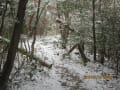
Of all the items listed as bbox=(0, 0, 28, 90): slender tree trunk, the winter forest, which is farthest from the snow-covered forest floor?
bbox=(0, 0, 28, 90): slender tree trunk

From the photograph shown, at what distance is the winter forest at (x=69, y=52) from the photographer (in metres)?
8.66

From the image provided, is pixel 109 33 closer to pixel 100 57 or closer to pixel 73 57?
pixel 100 57

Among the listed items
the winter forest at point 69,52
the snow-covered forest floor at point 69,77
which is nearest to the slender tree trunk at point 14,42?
the winter forest at point 69,52

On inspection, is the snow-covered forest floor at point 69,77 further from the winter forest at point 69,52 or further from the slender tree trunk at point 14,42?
the slender tree trunk at point 14,42

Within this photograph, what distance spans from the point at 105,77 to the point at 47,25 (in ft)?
44.9

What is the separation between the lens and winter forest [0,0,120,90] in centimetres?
866

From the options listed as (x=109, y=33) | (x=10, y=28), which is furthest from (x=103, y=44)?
(x=10, y=28)

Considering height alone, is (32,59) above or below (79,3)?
below

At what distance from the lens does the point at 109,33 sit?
42.5 feet

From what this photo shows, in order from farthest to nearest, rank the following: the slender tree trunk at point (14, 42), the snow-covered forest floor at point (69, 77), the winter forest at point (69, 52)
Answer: the snow-covered forest floor at point (69, 77) → the winter forest at point (69, 52) → the slender tree trunk at point (14, 42)

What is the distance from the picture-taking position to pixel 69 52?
15.6 meters

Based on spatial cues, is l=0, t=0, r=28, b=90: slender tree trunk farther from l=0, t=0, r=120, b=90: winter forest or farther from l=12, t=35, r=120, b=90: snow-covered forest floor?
l=12, t=35, r=120, b=90: snow-covered forest floor

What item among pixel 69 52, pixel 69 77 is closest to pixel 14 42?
pixel 69 77

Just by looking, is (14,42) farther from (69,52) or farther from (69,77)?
(69,52)
